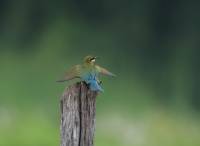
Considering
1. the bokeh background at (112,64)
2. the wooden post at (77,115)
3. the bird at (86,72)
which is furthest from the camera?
the bokeh background at (112,64)

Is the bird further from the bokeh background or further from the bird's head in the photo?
the bokeh background

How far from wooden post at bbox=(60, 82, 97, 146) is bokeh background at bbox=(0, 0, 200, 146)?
156 inches

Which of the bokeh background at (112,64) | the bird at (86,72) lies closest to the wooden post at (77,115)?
the bird at (86,72)

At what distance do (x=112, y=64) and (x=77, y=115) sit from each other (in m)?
4.30

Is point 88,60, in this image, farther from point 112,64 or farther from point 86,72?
point 112,64

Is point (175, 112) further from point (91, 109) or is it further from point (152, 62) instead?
point (91, 109)

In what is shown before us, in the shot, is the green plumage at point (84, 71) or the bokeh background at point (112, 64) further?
the bokeh background at point (112, 64)

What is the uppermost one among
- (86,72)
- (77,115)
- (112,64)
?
(112,64)

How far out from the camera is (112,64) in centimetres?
756

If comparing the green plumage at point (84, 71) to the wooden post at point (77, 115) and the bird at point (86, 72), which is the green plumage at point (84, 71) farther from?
the wooden post at point (77, 115)

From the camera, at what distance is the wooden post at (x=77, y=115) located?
128 inches

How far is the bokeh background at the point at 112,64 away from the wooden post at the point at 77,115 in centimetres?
397

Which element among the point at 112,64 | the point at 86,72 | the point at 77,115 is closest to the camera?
the point at 77,115

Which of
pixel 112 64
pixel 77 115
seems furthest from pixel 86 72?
pixel 112 64
